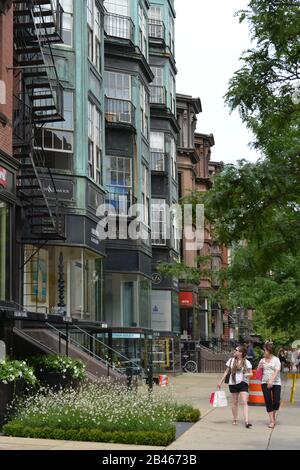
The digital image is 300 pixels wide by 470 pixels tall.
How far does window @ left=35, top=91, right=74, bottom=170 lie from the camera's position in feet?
75.7

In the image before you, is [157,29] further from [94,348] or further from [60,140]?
[94,348]

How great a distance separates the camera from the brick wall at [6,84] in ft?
57.8

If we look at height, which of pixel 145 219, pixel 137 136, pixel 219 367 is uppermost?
pixel 137 136

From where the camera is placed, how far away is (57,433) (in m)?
12.9

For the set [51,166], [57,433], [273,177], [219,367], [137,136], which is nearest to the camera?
[273,177]

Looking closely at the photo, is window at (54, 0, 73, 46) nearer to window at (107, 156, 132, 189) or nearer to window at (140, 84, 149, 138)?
window at (107, 156, 132, 189)

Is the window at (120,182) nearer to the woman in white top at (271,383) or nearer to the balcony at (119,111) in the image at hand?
the balcony at (119,111)

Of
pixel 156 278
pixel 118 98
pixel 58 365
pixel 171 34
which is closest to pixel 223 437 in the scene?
pixel 58 365

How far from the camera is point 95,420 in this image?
43.4 feet

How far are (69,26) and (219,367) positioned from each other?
86.5 feet

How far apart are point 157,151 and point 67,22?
662 inches

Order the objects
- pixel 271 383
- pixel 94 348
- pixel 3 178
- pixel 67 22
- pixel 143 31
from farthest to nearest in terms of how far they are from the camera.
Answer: pixel 143 31 → pixel 94 348 → pixel 67 22 → pixel 3 178 → pixel 271 383

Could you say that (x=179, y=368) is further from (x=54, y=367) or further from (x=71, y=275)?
→ (x=54, y=367)

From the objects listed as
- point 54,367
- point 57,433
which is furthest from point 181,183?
point 57,433
